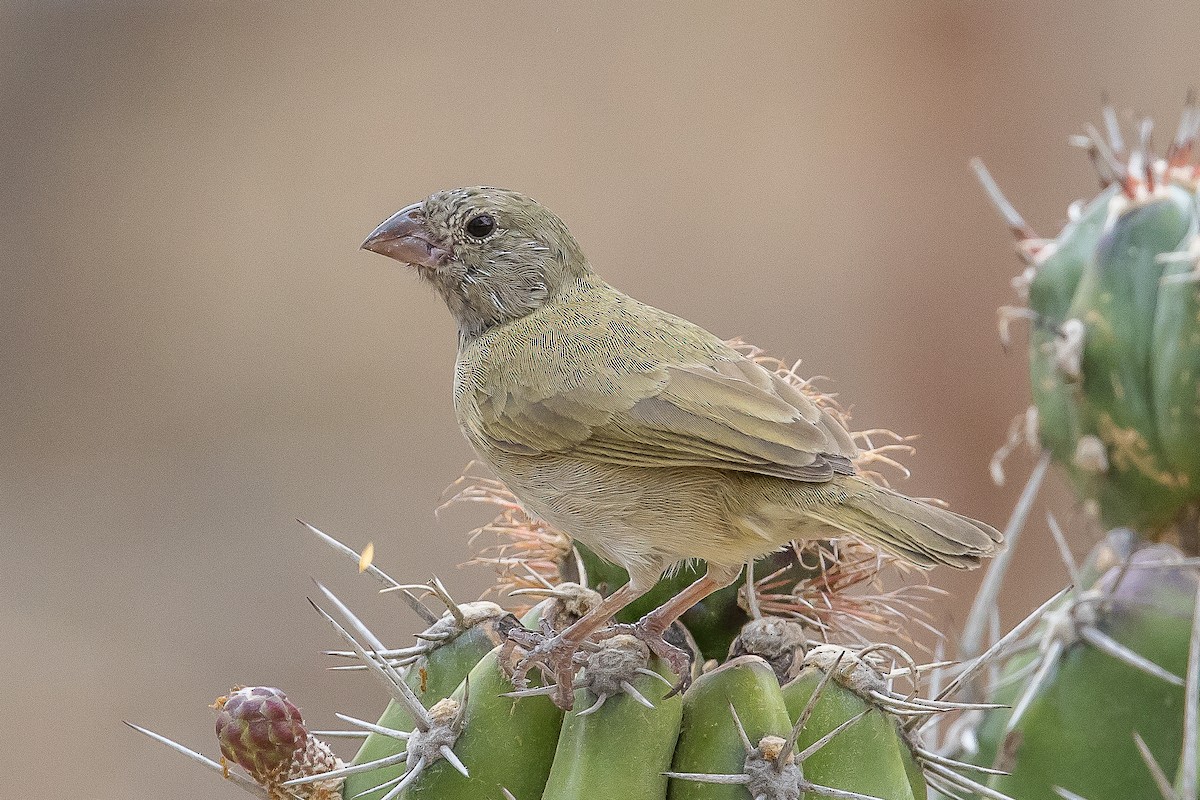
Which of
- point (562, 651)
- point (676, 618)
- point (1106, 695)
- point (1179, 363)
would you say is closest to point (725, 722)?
point (562, 651)

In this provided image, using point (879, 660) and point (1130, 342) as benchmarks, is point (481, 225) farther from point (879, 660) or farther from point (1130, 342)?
point (1130, 342)

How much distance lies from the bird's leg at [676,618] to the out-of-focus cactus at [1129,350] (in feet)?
3.89

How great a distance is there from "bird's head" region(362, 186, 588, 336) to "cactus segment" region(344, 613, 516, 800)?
973 mm

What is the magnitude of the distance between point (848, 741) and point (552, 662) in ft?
1.52

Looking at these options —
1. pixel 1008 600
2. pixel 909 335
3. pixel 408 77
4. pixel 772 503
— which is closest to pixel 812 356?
pixel 909 335

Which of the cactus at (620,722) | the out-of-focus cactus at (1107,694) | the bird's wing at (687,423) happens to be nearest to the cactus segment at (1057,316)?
the out-of-focus cactus at (1107,694)

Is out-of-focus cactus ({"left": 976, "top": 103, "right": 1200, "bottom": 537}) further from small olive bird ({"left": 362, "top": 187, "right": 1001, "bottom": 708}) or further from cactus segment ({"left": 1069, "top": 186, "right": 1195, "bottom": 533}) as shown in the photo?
small olive bird ({"left": 362, "top": 187, "right": 1001, "bottom": 708})

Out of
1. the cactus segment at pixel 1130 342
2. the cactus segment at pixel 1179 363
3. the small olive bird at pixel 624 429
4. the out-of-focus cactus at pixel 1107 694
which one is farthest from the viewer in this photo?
the cactus segment at pixel 1130 342

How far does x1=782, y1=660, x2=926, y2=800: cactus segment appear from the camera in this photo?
194cm

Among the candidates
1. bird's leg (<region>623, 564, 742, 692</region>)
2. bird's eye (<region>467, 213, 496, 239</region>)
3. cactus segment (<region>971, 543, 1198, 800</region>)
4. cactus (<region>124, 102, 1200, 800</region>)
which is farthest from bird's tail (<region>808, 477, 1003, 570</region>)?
bird's eye (<region>467, 213, 496, 239</region>)

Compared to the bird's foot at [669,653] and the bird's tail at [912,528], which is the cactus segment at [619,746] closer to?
the bird's foot at [669,653]

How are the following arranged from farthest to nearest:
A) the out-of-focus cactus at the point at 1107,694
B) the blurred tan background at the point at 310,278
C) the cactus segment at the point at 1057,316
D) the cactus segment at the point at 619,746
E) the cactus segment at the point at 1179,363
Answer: the blurred tan background at the point at 310,278 < the cactus segment at the point at 1057,316 < the cactus segment at the point at 1179,363 < the out-of-focus cactus at the point at 1107,694 < the cactus segment at the point at 619,746

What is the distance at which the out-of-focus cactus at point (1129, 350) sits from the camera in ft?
9.61

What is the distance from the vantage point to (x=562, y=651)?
6.67 ft
